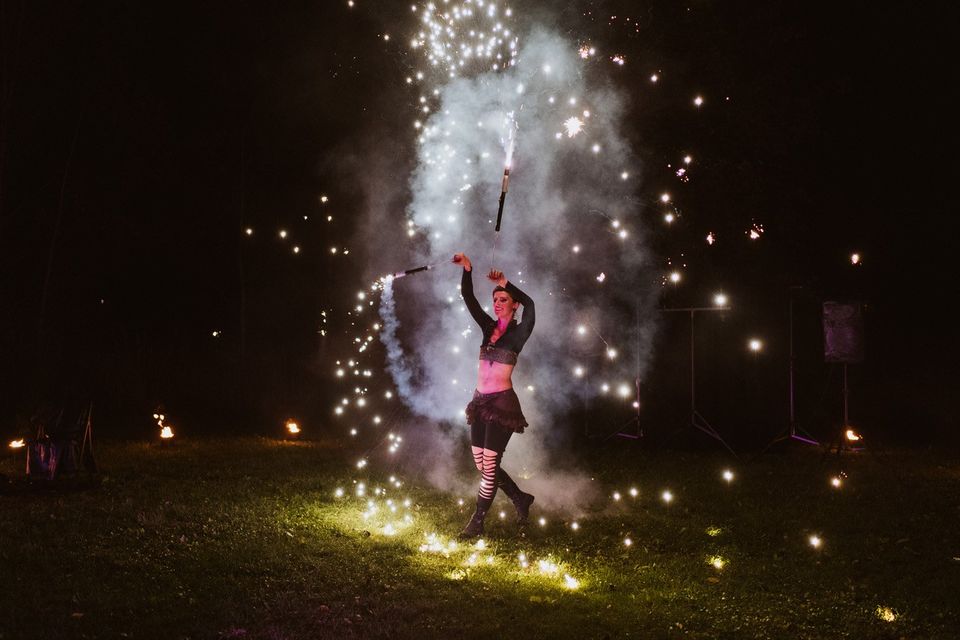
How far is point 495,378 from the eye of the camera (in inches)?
288

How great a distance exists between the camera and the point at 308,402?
58.4 ft

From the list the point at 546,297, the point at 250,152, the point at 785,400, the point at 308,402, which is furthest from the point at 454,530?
the point at 250,152

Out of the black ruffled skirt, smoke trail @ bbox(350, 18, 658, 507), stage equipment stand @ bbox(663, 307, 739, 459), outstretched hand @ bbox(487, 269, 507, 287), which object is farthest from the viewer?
stage equipment stand @ bbox(663, 307, 739, 459)

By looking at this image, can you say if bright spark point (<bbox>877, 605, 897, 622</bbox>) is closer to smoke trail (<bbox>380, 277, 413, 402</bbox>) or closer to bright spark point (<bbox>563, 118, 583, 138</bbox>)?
smoke trail (<bbox>380, 277, 413, 402</bbox>)

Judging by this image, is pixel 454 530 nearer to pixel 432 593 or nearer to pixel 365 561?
pixel 365 561

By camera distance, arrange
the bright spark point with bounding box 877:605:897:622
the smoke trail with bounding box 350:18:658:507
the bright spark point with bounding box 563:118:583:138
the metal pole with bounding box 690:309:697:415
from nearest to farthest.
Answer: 1. the bright spark point with bounding box 877:605:897:622
2. the smoke trail with bounding box 350:18:658:507
3. the bright spark point with bounding box 563:118:583:138
4. the metal pole with bounding box 690:309:697:415

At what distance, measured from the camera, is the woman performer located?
721cm

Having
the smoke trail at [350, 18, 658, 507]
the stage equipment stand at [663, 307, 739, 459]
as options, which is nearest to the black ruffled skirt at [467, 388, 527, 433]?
the smoke trail at [350, 18, 658, 507]

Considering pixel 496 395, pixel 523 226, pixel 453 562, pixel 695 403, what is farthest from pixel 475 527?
pixel 695 403

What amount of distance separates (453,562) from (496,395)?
1.58 m

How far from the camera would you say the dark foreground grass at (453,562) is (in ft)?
16.6

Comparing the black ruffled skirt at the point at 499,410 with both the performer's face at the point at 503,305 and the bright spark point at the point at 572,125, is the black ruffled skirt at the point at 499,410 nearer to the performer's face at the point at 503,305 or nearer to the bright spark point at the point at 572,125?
the performer's face at the point at 503,305

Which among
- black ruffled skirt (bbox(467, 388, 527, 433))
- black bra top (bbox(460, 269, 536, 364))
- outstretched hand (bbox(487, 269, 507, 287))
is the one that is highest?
outstretched hand (bbox(487, 269, 507, 287))

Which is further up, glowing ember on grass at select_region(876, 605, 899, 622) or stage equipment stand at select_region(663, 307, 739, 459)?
stage equipment stand at select_region(663, 307, 739, 459)
